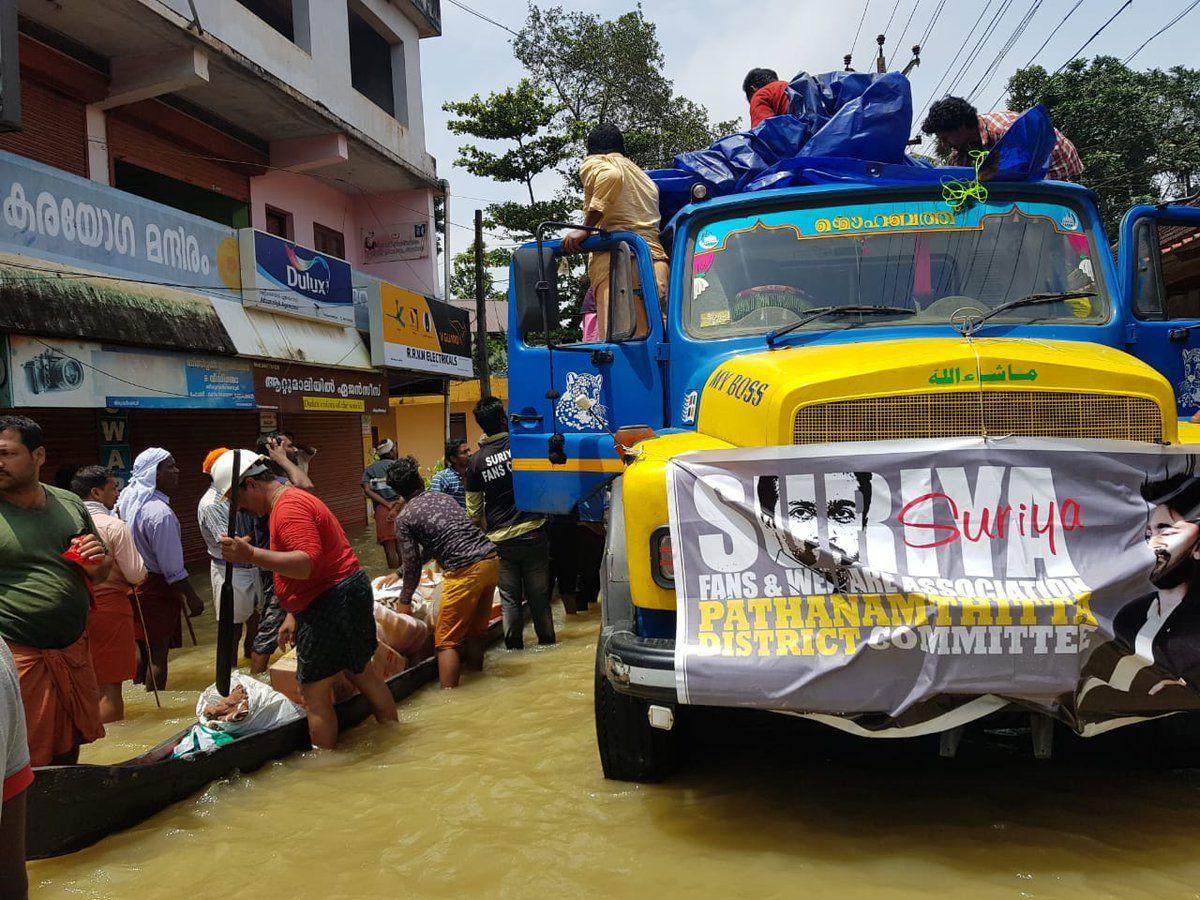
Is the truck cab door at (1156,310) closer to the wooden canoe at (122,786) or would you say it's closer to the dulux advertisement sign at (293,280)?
the wooden canoe at (122,786)

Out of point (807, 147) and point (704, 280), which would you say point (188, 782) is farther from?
point (807, 147)

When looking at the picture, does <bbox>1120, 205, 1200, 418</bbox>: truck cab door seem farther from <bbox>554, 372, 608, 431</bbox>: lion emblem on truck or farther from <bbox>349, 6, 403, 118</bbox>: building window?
<bbox>349, 6, 403, 118</bbox>: building window

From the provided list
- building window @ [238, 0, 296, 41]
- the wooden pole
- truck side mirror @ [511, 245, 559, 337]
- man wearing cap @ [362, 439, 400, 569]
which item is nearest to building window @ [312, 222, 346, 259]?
building window @ [238, 0, 296, 41]

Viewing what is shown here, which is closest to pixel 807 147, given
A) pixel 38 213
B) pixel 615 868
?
pixel 615 868

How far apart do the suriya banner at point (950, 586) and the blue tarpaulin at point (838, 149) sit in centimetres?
215

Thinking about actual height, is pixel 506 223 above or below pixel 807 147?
above

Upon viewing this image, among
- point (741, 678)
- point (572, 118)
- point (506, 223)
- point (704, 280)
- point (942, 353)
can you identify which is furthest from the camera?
point (572, 118)

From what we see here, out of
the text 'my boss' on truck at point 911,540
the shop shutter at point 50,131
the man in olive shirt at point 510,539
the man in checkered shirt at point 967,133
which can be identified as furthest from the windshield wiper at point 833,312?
the shop shutter at point 50,131

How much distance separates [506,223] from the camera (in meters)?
22.0

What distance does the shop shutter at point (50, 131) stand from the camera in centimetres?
1062

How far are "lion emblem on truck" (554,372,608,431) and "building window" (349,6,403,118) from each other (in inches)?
660

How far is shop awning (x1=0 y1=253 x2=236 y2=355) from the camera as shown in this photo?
8984mm

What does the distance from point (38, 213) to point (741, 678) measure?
9611mm

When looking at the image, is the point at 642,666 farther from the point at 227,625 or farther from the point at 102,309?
the point at 102,309
